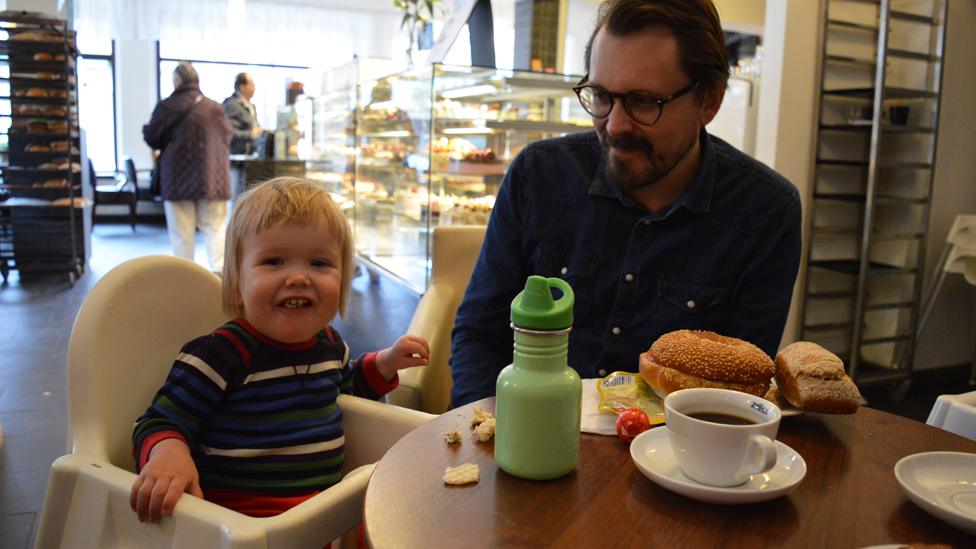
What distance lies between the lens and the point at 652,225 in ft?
5.29

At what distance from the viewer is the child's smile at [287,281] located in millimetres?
1410

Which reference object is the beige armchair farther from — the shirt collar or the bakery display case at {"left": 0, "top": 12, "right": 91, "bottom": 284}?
the bakery display case at {"left": 0, "top": 12, "right": 91, "bottom": 284}

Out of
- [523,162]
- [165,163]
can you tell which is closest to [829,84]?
[523,162]

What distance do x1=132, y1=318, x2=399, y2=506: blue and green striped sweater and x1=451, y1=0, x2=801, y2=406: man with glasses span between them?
0.31 m

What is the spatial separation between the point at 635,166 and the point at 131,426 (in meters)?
1.14

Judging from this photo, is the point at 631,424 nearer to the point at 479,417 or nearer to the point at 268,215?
the point at 479,417

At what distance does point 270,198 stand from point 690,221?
0.88 m

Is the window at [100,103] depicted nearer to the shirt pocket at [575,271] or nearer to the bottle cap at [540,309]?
the shirt pocket at [575,271]

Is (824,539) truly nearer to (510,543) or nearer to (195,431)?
(510,543)

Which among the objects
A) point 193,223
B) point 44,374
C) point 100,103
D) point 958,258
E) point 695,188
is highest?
point 100,103

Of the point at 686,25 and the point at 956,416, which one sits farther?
the point at 686,25

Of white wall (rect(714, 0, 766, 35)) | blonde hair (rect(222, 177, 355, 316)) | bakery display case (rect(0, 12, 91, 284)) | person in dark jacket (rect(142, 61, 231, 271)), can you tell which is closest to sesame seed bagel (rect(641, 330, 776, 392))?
blonde hair (rect(222, 177, 355, 316))

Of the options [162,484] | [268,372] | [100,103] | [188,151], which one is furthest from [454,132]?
[100,103]

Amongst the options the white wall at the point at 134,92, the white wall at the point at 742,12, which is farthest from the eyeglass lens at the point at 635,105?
the white wall at the point at 134,92
